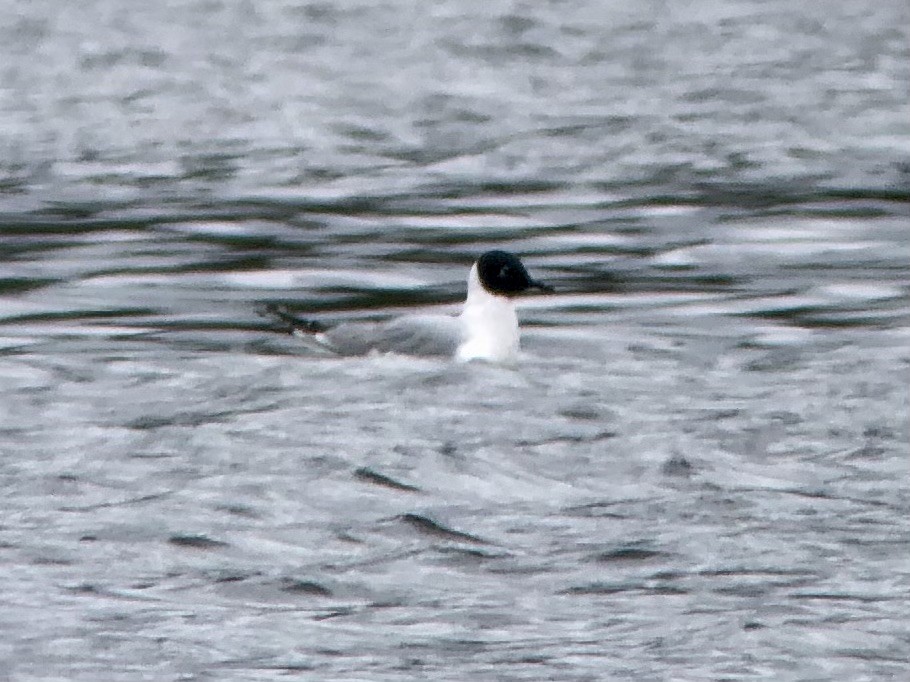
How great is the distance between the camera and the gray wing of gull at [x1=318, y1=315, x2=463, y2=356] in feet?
43.0

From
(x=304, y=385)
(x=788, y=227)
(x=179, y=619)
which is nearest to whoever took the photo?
(x=179, y=619)

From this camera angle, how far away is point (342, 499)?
1030cm

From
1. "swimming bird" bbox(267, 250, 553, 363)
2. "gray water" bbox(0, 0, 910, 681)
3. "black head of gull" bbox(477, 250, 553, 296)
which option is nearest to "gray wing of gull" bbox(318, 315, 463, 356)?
"swimming bird" bbox(267, 250, 553, 363)

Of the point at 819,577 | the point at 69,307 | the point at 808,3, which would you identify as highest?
the point at 808,3

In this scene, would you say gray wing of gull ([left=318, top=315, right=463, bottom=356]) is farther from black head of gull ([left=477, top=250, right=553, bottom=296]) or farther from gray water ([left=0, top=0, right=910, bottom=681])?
black head of gull ([left=477, top=250, right=553, bottom=296])

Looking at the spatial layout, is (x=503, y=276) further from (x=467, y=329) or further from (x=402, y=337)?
(x=402, y=337)

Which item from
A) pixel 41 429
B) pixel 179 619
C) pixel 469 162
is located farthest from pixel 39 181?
pixel 179 619

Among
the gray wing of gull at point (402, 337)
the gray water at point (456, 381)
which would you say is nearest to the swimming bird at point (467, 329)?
the gray wing of gull at point (402, 337)

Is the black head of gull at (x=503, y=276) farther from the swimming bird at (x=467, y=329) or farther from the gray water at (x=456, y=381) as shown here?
the gray water at (x=456, y=381)

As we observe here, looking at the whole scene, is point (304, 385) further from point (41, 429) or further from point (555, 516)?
point (555, 516)

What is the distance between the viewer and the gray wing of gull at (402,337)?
1310 centimetres

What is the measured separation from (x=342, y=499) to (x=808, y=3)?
79.2 feet

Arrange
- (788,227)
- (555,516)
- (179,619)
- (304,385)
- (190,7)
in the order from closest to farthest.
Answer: (179,619) < (555,516) < (304,385) < (788,227) < (190,7)

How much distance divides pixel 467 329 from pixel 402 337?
1.17 ft
